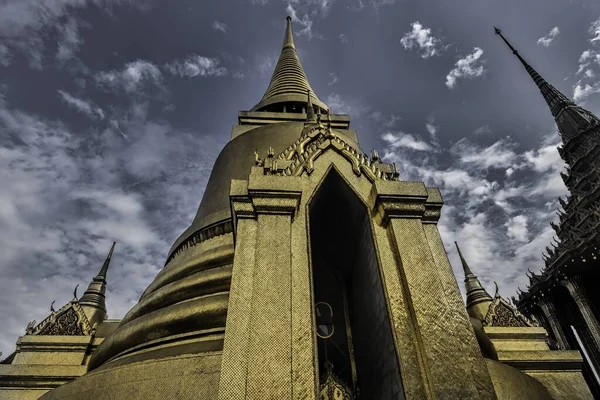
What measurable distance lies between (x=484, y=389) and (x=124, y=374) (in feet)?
12.6

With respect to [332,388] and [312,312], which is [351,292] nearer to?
[332,388]

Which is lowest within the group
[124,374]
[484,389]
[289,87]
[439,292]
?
[484,389]

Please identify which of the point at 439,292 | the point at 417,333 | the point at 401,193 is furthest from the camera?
the point at 401,193

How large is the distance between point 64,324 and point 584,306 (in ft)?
79.2

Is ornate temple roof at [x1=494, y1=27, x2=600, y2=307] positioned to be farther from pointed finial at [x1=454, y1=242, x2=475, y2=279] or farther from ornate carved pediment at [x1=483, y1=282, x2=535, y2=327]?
ornate carved pediment at [x1=483, y1=282, x2=535, y2=327]

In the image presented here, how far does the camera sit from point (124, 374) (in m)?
4.59

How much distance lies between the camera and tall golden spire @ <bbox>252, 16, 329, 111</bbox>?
40.5 ft

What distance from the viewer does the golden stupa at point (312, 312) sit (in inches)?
133

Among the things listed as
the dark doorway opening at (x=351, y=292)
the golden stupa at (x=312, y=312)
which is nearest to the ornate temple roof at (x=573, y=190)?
the golden stupa at (x=312, y=312)

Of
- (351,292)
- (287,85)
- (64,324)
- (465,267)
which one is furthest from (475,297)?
(64,324)

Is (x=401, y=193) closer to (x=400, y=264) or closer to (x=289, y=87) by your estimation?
(x=400, y=264)

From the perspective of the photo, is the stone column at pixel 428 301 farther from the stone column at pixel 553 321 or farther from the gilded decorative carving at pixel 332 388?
the stone column at pixel 553 321

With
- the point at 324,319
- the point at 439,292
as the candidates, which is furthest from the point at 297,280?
the point at 324,319

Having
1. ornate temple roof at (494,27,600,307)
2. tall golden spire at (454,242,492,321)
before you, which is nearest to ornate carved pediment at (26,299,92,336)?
tall golden spire at (454,242,492,321)
